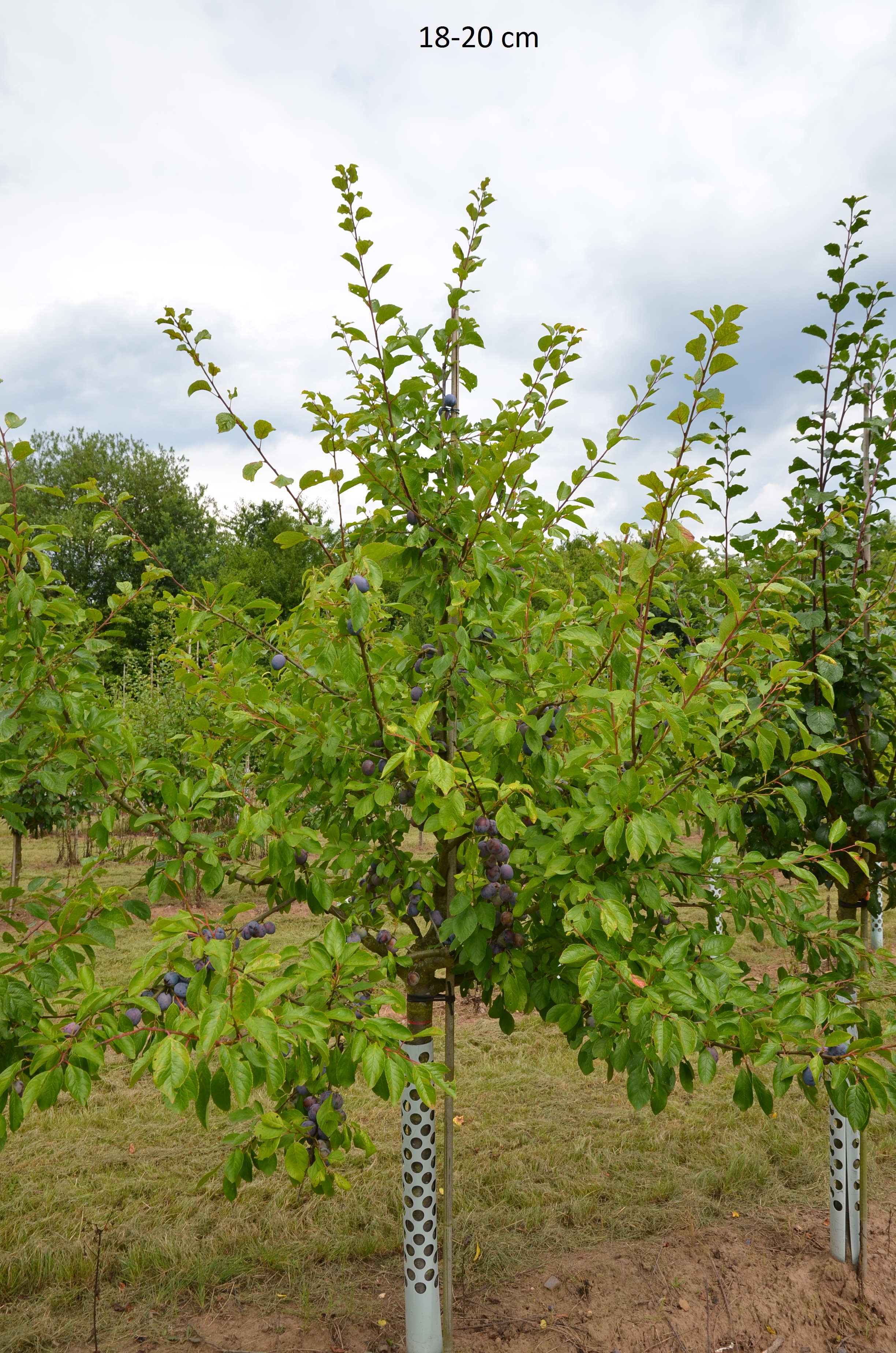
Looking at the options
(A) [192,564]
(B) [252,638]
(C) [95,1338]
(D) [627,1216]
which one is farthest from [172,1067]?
(A) [192,564]

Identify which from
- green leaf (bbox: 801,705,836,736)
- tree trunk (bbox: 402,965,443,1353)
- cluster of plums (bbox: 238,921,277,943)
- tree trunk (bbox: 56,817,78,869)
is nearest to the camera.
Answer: cluster of plums (bbox: 238,921,277,943)

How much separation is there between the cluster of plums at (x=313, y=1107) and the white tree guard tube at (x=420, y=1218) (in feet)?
1.43

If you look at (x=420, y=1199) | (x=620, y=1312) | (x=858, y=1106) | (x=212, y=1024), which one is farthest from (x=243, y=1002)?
(x=620, y=1312)

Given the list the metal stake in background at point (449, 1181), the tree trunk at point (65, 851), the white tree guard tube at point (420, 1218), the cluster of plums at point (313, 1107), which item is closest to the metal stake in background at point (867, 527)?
the metal stake in background at point (449, 1181)

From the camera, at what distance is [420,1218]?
106 inches

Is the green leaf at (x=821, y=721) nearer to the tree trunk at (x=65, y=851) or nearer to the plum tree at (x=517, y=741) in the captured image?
the plum tree at (x=517, y=741)

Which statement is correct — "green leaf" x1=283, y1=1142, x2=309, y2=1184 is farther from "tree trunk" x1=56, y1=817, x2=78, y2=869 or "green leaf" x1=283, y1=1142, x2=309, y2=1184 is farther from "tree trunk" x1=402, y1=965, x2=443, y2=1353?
"tree trunk" x1=56, y1=817, x2=78, y2=869

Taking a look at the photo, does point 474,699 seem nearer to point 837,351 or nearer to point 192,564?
point 837,351

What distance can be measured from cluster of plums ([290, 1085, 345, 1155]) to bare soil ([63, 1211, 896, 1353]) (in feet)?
4.39

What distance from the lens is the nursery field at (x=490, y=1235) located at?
309cm

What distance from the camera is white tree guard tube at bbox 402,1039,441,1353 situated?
8.69 feet

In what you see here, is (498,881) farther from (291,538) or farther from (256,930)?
(291,538)

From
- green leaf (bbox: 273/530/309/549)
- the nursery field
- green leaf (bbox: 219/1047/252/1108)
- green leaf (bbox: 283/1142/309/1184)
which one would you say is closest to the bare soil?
the nursery field

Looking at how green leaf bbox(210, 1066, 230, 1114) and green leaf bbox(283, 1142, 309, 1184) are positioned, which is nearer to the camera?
green leaf bbox(210, 1066, 230, 1114)
